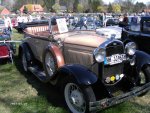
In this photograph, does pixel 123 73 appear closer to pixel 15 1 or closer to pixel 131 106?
pixel 131 106

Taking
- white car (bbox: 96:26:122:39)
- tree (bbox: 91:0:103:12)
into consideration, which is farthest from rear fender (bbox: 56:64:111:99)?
tree (bbox: 91:0:103:12)

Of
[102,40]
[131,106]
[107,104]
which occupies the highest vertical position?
[102,40]

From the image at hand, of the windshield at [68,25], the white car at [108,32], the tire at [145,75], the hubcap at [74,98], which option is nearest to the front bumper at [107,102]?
the hubcap at [74,98]

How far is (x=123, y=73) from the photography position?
5.15 m

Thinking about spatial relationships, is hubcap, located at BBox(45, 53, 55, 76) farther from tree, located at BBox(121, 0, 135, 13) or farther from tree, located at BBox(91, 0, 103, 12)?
tree, located at BBox(91, 0, 103, 12)

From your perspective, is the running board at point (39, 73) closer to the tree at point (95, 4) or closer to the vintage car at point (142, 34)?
the vintage car at point (142, 34)

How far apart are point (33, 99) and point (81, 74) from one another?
1554 millimetres

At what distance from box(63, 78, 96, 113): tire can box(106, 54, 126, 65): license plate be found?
26.6 inches

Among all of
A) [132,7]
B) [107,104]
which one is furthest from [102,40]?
[132,7]

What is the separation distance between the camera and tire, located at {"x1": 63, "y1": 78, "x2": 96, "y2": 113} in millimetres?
4223

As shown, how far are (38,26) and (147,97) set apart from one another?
408 cm

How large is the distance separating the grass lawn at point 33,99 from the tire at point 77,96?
0.24 meters

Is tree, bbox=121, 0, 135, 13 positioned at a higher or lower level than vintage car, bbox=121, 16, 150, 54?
higher

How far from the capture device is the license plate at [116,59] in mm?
4633
